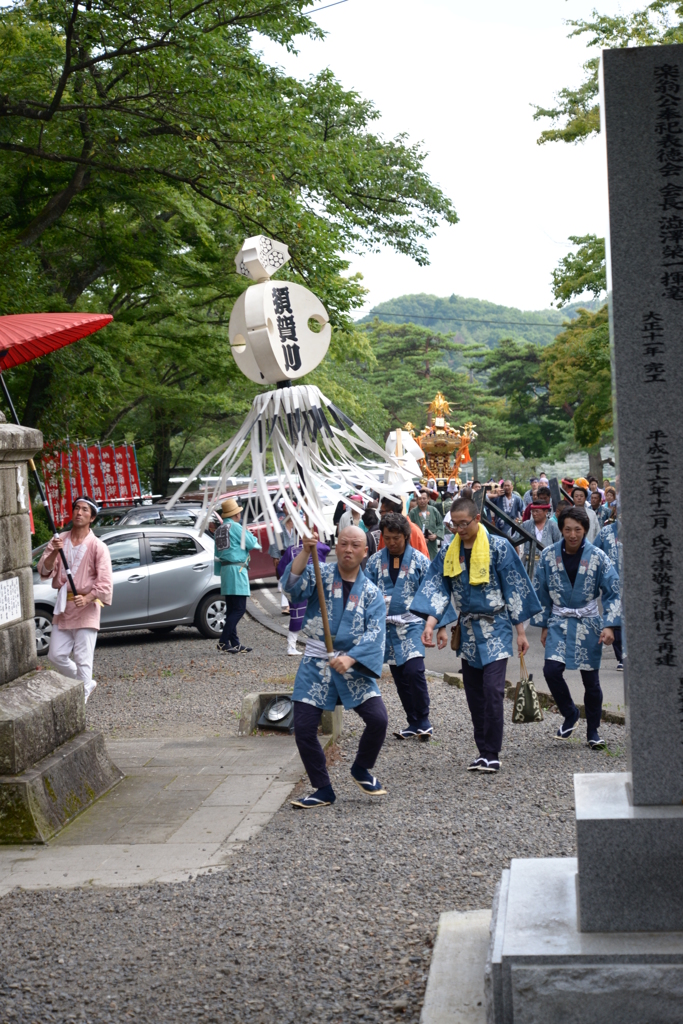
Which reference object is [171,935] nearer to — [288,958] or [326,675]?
[288,958]

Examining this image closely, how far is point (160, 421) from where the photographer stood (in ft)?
89.6

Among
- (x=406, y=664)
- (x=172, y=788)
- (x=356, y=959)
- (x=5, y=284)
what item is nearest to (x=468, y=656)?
(x=406, y=664)

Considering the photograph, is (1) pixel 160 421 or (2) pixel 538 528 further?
(1) pixel 160 421

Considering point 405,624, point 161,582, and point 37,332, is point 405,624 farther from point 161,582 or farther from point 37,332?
point 161,582

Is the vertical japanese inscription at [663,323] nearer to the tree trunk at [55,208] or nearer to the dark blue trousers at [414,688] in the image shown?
the dark blue trousers at [414,688]

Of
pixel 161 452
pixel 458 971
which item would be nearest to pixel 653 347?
pixel 458 971

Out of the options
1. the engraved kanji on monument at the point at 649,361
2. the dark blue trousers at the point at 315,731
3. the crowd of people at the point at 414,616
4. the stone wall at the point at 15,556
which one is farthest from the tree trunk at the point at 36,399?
the engraved kanji on monument at the point at 649,361

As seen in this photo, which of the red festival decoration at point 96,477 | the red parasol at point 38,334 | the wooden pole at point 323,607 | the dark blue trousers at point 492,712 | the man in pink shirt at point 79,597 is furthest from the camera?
the red festival decoration at point 96,477

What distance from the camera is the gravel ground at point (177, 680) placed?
364 inches

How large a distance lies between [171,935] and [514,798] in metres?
2.61

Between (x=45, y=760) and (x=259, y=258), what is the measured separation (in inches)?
131

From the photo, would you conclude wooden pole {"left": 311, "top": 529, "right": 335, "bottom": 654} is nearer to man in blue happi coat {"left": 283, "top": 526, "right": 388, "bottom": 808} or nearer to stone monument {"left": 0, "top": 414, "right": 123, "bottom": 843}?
man in blue happi coat {"left": 283, "top": 526, "right": 388, "bottom": 808}

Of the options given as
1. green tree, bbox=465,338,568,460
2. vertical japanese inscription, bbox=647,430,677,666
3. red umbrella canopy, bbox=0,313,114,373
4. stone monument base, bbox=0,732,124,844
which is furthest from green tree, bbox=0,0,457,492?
green tree, bbox=465,338,568,460

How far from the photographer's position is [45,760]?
6066mm
